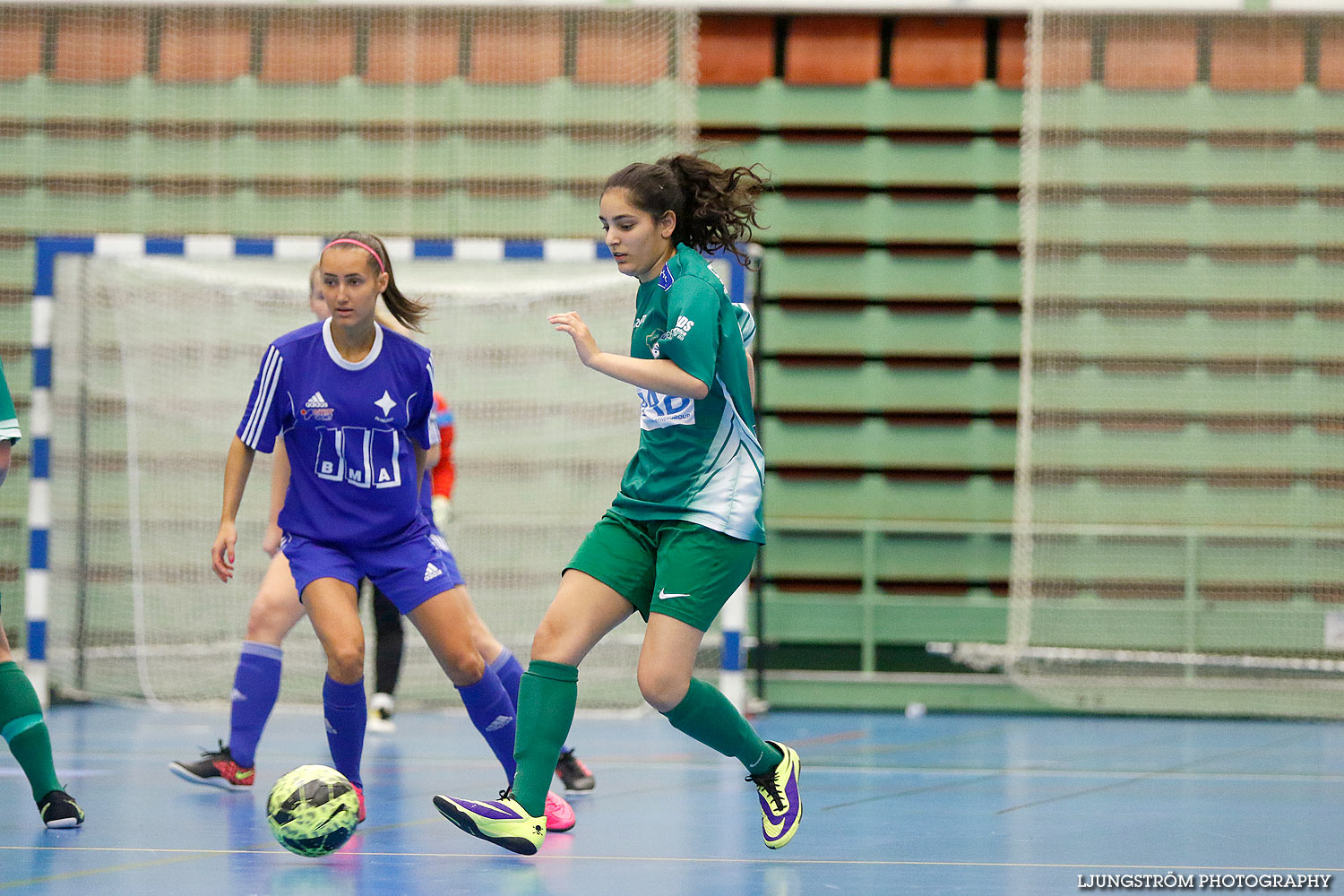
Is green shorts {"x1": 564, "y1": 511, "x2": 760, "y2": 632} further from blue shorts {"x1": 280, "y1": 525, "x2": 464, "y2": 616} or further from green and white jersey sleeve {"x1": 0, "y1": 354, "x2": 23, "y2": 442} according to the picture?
green and white jersey sleeve {"x1": 0, "y1": 354, "x2": 23, "y2": 442}

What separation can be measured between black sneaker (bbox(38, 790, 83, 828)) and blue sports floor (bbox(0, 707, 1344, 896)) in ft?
0.21

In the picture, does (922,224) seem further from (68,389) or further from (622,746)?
(68,389)

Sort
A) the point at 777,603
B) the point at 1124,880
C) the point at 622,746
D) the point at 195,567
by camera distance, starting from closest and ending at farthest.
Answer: the point at 1124,880 < the point at 622,746 < the point at 195,567 < the point at 777,603

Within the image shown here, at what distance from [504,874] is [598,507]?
4.50 metres

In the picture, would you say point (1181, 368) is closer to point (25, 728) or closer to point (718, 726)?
point (718, 726)

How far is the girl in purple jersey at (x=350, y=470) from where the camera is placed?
3902 mm

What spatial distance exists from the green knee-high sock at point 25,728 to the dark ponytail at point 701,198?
2151mm

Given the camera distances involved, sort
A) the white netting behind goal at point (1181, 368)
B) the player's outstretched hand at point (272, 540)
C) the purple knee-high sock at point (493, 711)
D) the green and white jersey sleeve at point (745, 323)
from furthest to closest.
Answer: the white netting behind goal at point (1181, 368) < the player's outstretched hand at point (272, 540) < the purple knee-high sock at point (493, 711) < the green and white jersey sleeve at point (745, 323)

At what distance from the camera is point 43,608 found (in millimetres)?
7281

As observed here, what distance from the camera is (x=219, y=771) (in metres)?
4.78

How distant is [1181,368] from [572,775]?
5049 millimetres

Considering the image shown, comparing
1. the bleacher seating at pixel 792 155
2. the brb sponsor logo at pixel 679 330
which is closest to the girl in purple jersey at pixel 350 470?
the brb sponsor logo at pixel 679 330

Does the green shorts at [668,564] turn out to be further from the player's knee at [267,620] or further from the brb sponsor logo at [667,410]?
the player's knee at [267,620]

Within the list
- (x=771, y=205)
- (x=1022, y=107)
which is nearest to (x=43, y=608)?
(x=771, y=205)
